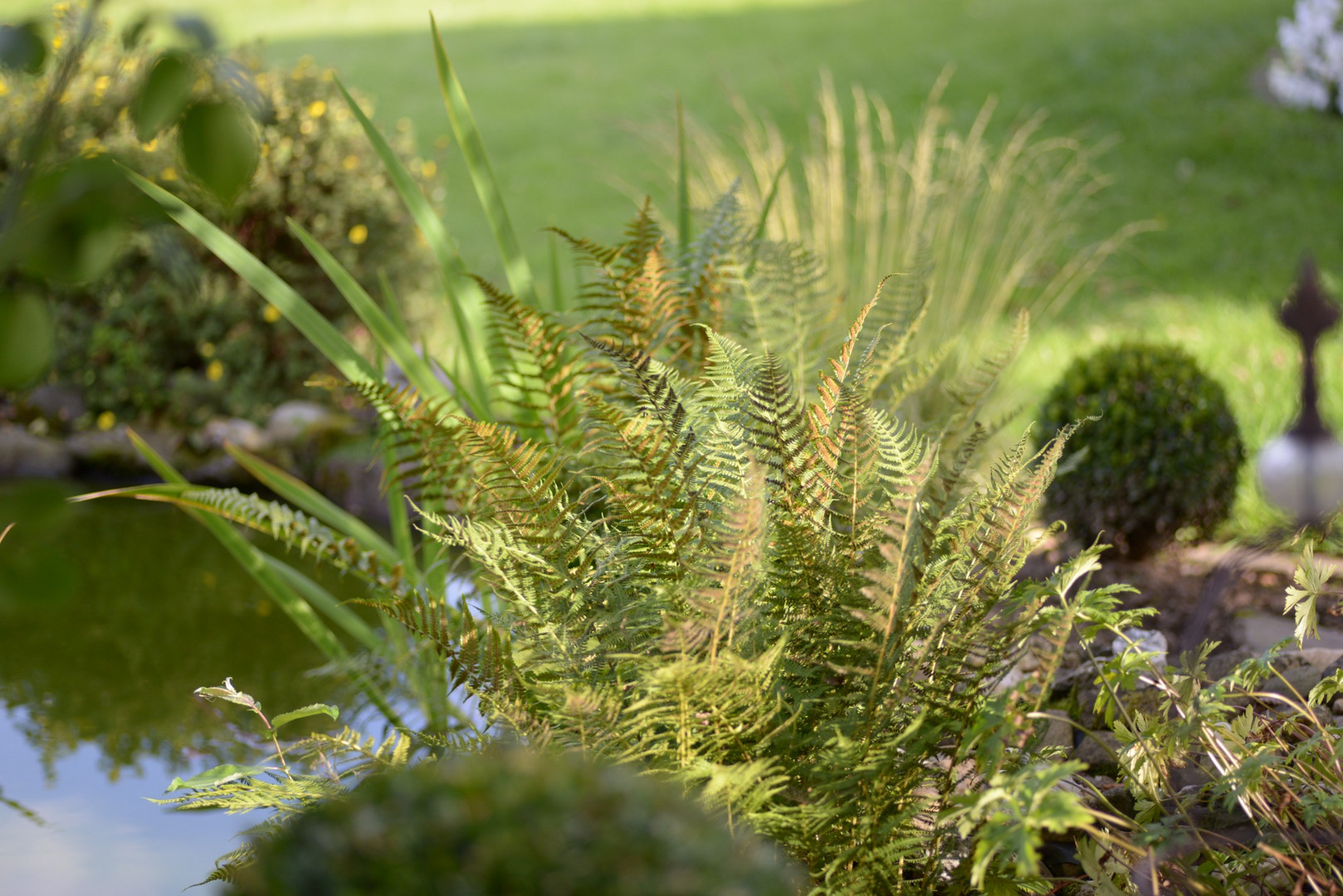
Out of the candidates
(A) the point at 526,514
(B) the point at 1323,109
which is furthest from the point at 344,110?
(B) the point at 1323,109

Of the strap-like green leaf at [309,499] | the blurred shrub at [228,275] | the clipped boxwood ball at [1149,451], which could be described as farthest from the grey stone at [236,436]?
the clipped boxwood ball at [1149,451]

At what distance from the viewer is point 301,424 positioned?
4648 mm

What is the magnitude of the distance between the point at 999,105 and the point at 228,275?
634 cm

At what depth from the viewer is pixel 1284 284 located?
5773 mm

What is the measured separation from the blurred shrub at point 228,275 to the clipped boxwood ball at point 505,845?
4.44 metres

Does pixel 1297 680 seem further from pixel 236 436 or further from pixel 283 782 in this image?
pixel 236 436

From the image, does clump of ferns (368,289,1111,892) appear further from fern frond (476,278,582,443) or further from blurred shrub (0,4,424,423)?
blurred shrub (0,4,424,423)

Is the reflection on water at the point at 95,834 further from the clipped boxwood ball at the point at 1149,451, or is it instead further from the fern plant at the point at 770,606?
the clipped boxwood ball at the point at 1149,451

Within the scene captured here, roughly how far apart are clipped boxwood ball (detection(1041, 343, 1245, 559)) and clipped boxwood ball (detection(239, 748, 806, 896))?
2.65 m

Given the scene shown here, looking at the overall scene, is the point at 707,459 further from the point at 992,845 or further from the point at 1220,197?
the point at 1220,197

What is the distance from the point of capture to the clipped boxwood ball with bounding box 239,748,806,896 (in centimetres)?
59

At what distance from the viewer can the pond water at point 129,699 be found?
207 centimetres

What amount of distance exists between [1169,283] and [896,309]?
5.18m

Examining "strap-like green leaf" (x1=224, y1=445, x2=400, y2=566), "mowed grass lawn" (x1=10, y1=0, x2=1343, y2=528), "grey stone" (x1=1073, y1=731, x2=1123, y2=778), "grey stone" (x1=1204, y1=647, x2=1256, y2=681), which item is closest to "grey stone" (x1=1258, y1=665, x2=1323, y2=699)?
"grey stone" (x1=1204, y1=647, x2=1256, y2=681)
